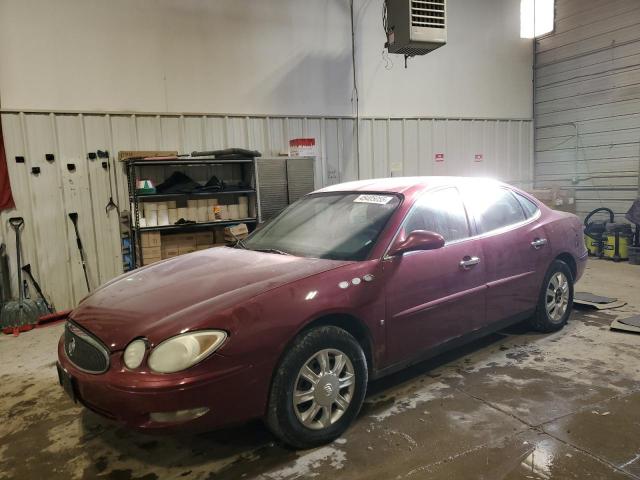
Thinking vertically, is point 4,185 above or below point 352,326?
above

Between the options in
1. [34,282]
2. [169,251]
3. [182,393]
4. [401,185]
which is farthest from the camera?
[169,251]

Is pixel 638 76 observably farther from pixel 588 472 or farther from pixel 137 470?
pixel 137 470

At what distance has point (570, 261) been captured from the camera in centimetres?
401

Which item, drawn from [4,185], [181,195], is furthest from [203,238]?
[4,185]

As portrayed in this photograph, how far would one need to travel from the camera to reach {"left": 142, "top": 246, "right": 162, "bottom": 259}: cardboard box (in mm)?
5383

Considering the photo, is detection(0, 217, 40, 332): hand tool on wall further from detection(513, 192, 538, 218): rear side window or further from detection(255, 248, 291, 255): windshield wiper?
detection(513, 192, 538, 218): rear side window

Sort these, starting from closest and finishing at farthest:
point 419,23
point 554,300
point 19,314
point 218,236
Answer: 1. point 554,300
2. point 19,314
3. point 419,23
4. point 218,236

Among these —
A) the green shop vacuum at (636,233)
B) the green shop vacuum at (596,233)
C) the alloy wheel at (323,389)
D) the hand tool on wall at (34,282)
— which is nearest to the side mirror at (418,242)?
the alloy wheel at (323,389)

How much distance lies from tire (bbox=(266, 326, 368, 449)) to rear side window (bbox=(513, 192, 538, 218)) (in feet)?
6.71

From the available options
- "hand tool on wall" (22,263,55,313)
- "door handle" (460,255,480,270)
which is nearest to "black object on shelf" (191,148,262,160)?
"hand tool on wall" (22,263,55,313)

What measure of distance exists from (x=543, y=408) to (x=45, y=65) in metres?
6.10

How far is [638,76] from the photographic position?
7.52 meters

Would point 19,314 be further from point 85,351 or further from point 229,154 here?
point 85,351

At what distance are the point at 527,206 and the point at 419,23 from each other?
3.23 m
